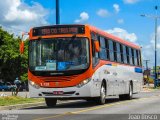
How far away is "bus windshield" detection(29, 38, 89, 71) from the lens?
21719mm

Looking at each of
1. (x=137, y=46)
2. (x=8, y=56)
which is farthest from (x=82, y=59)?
(x=8, y=56)

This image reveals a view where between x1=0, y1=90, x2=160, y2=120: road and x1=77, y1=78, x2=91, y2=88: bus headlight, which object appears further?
x1=77, y1=78, x2=91, y2=88: bus headlight

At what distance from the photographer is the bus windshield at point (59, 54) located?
21719mm

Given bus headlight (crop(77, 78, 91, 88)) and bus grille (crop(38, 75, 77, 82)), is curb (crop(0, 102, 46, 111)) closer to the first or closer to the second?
bus grille (crop(38, 75, 77, 82))

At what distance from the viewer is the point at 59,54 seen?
2192cm

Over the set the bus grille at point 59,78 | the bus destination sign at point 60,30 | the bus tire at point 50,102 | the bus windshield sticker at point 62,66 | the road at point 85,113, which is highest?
the bus destination sign at point 60,30

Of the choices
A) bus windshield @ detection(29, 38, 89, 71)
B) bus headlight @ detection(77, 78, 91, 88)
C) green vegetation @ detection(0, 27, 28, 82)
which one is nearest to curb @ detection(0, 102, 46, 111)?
bus windshield @ detection(29, 38, 89, 71)

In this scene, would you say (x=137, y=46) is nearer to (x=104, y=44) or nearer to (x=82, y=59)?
(x=104, y=44)

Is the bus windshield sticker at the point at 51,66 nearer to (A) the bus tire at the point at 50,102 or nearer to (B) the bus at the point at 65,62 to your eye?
(B) the bus at the point at 65,62

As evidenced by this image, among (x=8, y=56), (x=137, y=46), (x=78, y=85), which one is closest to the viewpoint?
(x=78, y=85)

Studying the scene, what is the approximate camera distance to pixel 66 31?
22.2 meters

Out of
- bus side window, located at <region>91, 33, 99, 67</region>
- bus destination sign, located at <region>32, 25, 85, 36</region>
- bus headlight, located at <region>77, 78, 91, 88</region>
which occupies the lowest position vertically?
bus headlight, located at <region>77, 78, 91, 88</region>

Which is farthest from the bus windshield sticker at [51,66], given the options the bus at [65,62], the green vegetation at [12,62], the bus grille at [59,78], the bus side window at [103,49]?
the green vegetation at [12,62]

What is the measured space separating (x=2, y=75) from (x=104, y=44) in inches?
1890
